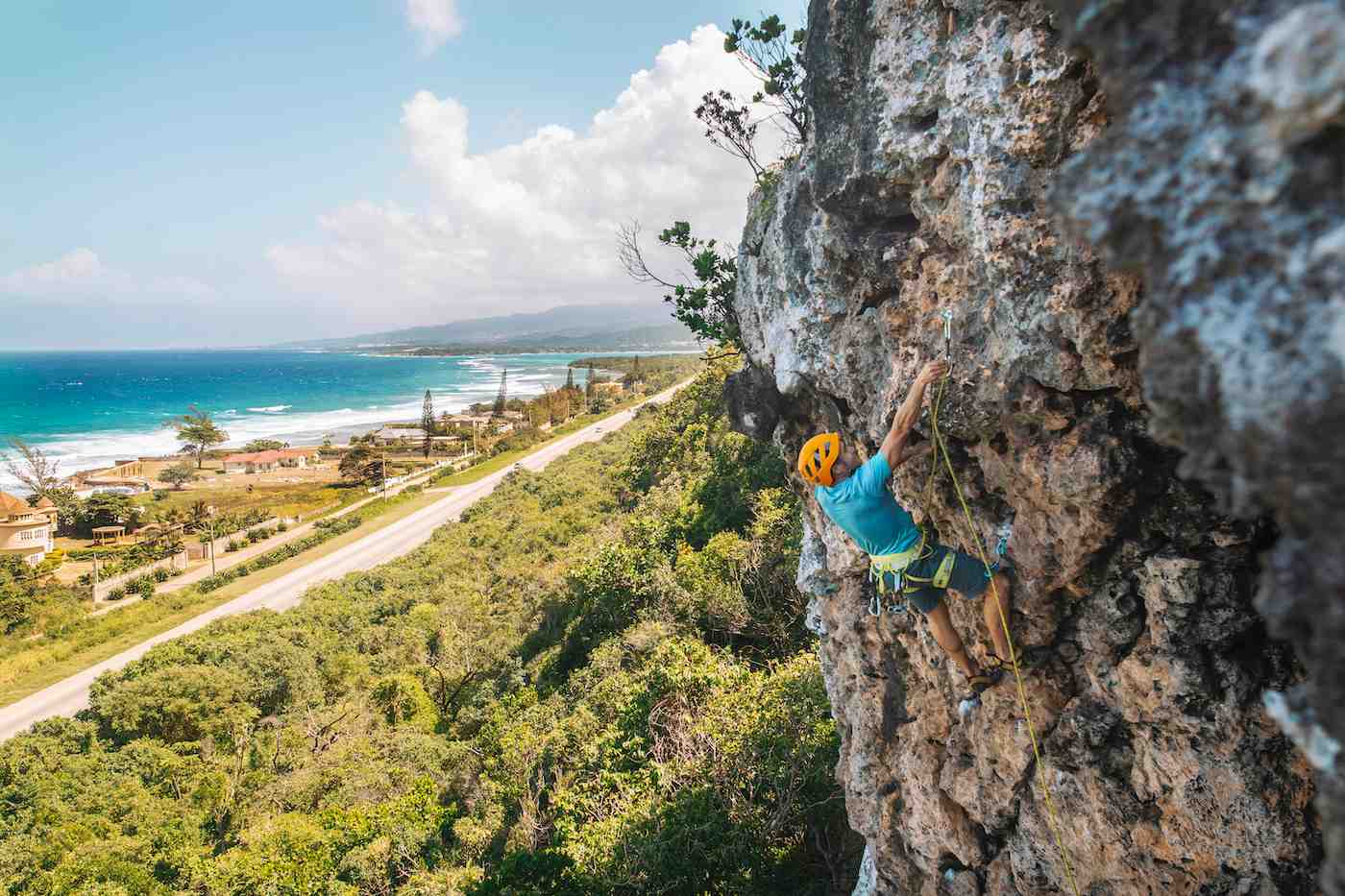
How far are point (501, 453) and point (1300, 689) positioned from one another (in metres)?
71.8

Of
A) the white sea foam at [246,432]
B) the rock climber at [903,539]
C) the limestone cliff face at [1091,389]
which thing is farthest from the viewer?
the white sea foam at [246,432]

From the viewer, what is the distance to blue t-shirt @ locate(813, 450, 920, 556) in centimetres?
459

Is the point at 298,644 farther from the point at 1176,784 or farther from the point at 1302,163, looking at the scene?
the point at 1302,163

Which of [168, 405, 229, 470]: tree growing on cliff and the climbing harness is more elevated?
the climbing harness

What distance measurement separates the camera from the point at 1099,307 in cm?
381

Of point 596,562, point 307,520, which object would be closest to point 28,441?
point 307,520

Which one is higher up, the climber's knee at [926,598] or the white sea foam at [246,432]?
the climber's knee at [926,598]

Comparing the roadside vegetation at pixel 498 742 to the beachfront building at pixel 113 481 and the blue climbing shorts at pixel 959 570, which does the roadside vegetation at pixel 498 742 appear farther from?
the beachfront building at pixel 113 481

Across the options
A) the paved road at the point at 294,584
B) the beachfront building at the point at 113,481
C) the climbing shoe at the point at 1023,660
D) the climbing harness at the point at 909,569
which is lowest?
the beachfront building at the point at 113,481

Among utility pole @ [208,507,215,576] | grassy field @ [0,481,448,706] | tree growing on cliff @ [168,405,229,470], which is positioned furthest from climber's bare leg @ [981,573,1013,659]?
tree growing on cliff @ [168,405,229,470]

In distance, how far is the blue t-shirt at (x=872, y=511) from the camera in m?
4.59

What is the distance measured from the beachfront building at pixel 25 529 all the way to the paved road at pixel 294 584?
28.7 meters

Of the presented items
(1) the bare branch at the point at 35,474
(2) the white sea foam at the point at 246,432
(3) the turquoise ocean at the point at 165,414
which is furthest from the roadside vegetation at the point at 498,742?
(3) the turquoise ocean at the point at 165,414

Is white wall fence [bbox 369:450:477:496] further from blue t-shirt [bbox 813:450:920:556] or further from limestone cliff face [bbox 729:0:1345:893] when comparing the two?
blue t-shirt [bbox 813:450:920:556]
